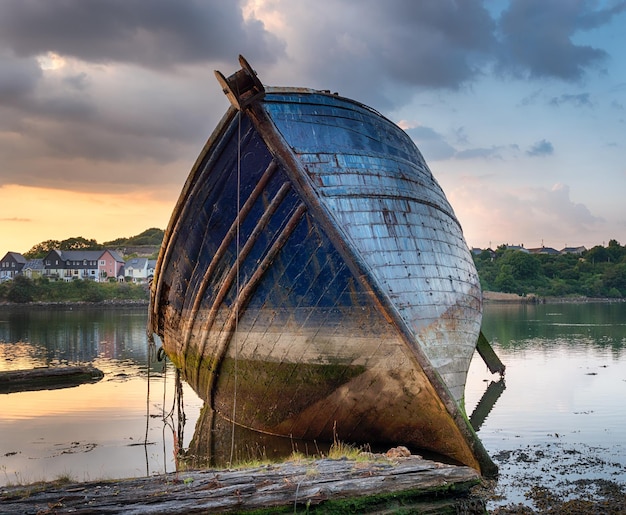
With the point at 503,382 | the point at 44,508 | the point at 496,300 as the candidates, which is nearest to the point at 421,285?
the point at 44,508

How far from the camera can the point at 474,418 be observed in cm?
1241

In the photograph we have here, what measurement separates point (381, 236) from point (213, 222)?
8.05 ft

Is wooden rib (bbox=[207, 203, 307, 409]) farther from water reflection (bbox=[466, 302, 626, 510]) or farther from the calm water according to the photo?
water reflection (bbox=[466, 302, 626, 510])

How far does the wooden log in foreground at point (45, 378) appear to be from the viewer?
16938mm

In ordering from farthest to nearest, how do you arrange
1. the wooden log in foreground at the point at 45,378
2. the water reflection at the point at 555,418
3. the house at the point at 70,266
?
1. the house at the point at 70,266
2. the wooden log in foreground at the point at 45,378
3. the water reflection at the point at 555,418

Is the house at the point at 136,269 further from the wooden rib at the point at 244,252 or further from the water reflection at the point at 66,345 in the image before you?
the wooden rib at the point at 244,252

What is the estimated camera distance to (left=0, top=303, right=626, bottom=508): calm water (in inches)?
340

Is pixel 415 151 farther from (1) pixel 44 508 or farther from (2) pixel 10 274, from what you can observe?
(2) pixel 10 274

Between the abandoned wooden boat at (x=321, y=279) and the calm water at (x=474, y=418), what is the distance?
1.45 metres

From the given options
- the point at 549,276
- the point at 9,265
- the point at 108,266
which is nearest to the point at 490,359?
the point at 549,276

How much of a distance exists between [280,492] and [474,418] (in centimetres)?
802

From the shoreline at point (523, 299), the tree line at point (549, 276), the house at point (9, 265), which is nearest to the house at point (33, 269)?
the house at point (9, 265)

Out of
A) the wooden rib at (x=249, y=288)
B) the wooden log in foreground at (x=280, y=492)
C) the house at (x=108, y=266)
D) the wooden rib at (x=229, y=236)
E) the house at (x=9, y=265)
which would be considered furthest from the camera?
the house at (x=9, y=265)

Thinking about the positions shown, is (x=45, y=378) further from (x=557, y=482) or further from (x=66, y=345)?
(x=557, y=482)
